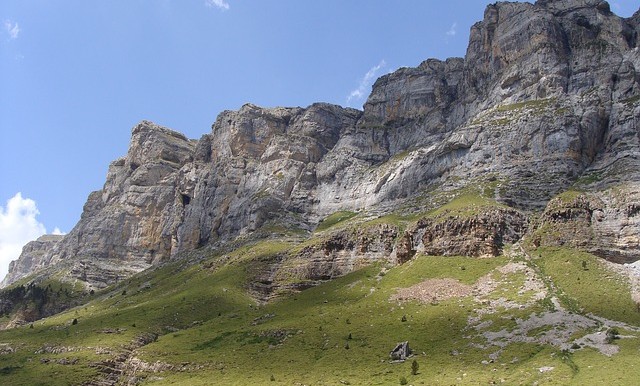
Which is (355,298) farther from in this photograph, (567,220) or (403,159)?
(403,159)

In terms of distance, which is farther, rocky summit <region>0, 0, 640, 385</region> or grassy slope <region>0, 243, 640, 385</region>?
rocky summit <region>0, 0, 640, 385</region>

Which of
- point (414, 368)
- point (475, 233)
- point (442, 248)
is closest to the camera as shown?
point (414, 368)

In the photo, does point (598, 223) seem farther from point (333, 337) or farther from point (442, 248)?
point (333, 337)

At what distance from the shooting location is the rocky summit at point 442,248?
70188 millimetres

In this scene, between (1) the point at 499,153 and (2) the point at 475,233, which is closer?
(2) the point at 475,233

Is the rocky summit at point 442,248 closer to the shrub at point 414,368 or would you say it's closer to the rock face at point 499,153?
the rock face at point 499,153

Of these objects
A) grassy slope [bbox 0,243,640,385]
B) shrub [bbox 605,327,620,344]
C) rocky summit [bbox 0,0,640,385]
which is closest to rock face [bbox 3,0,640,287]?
rocky summit [bbox 0,0,640,385]

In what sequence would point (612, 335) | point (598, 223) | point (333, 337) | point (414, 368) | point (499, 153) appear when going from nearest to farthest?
point (414, 368), point (612, 335), point (333, 337), point (598, 223), point (499, 153)

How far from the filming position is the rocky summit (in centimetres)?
7019

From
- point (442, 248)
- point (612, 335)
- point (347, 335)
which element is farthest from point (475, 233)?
point (612, 335)

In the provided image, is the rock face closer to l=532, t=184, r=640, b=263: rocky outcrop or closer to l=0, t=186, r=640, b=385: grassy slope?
l=532, t=184, r=640, b=263: rocky outcrop

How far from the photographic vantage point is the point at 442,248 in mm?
103062

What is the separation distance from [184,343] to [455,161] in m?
88.4

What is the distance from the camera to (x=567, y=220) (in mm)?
96125
